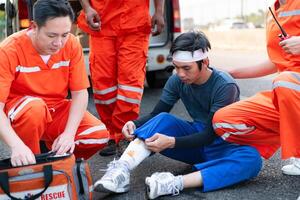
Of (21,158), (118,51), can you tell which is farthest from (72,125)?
(118,51)

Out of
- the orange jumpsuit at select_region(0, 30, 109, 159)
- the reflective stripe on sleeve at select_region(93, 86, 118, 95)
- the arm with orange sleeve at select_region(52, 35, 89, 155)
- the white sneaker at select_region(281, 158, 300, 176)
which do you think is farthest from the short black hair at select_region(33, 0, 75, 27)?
the white sneaker at select_region(281, 158, 300, 176)

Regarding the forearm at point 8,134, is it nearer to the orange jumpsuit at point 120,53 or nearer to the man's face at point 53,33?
the man's face at point 53,33

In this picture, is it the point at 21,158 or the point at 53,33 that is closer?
the point at 21,158

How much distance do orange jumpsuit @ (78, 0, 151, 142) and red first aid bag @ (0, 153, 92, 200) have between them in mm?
1315

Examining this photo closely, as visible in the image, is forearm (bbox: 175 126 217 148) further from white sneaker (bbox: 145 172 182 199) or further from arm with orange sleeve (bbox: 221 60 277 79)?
arm with orange sleeve (bbox: 221 60 277 79)

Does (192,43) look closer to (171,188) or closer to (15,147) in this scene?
(171,188)

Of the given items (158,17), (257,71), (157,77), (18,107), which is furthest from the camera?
(157,77)

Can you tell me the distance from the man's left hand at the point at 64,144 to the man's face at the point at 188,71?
71cm

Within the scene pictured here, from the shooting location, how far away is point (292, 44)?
2.63 metres

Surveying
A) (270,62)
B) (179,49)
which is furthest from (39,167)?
(270,62)

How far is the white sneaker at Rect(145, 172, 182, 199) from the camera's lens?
2619 millimetres

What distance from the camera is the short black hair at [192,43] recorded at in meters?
2.83

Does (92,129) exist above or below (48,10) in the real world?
below

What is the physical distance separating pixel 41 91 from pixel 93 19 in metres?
0.97
